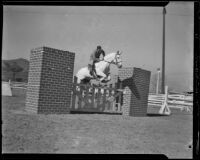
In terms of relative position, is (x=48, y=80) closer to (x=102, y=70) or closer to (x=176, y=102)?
(x=102, y=70)

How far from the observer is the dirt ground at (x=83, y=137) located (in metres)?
3.83

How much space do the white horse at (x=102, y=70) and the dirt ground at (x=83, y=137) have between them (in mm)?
1466

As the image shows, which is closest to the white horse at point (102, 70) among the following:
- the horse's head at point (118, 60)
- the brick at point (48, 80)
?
the horse's head at point (118, 60)

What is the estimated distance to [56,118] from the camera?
5.18 metres

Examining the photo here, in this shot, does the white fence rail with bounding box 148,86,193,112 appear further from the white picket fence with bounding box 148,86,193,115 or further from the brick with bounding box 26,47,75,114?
the brick with bounding box 26,47,75,114

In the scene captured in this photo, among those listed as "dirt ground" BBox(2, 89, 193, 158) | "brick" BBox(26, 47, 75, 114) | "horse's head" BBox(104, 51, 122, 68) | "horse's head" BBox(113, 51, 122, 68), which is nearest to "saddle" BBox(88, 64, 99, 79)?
"horse's head" BBox(104, 51, 122, 68)

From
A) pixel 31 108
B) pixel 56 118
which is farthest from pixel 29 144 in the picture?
pixel 31 108

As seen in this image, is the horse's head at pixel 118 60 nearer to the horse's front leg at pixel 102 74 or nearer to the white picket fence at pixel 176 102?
the horse's front leg at pixel 102 74
